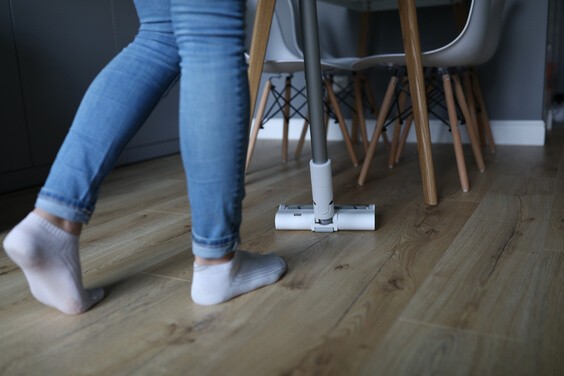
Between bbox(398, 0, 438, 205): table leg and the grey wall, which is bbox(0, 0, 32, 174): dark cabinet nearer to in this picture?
bbox(398, 0, 438, 205): table leg

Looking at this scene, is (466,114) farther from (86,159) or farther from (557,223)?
(86,159)

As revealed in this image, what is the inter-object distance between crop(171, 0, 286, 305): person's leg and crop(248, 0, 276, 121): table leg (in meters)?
0.67

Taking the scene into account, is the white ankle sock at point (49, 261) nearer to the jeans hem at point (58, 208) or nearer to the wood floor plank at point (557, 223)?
the jeans hem at point (58, 208)

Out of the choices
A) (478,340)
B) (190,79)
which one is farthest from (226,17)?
(478,340)

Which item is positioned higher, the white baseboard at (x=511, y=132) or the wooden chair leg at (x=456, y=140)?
the wooden chair leg at (x=456, y=140)

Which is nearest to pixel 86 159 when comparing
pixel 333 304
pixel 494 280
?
pixel 333 304

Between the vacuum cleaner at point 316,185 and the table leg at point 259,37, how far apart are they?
290mm

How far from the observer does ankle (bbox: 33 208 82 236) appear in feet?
2.63

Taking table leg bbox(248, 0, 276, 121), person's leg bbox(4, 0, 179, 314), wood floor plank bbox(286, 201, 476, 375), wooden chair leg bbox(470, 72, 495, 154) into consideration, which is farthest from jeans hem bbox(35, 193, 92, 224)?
wooden chair leg bbox(470, 72, 495, 154)

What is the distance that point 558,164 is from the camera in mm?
2123

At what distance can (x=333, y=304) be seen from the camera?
Result: 2.92ft


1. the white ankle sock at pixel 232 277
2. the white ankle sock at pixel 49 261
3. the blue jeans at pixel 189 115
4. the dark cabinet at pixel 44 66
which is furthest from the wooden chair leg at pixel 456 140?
the dark cabinet at pixel 44 66

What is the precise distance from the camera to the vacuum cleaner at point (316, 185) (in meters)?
1.16

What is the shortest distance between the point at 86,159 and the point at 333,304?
461 millimetres
